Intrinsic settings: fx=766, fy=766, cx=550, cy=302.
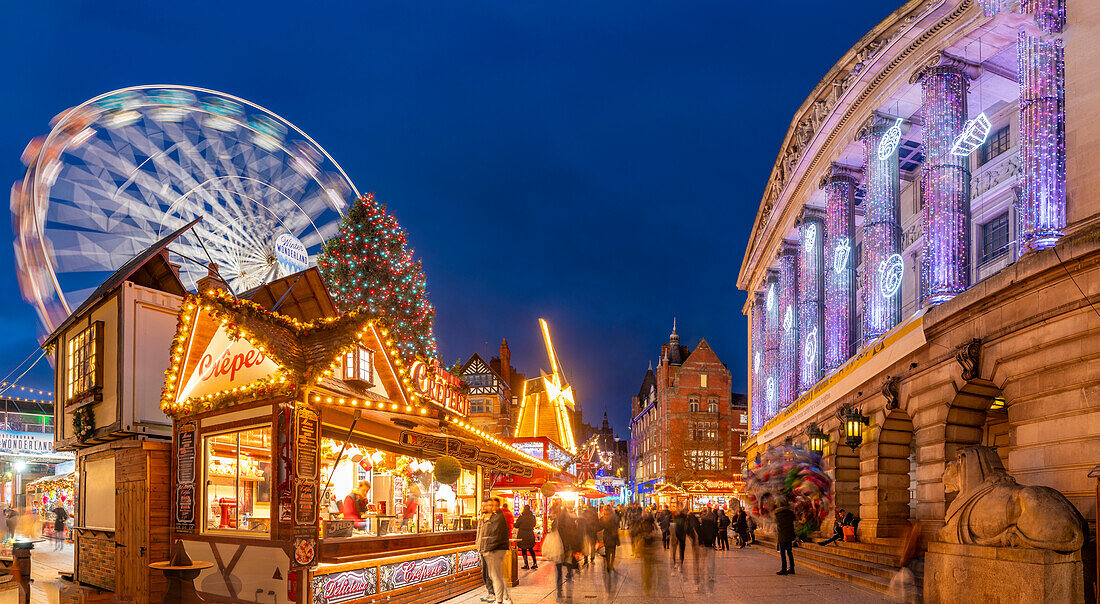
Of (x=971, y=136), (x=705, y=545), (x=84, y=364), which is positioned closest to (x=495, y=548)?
(x=84, y=364)

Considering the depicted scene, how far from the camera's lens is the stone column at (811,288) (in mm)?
33844

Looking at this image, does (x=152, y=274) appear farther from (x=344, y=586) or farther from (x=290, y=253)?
(x=344, y=586)

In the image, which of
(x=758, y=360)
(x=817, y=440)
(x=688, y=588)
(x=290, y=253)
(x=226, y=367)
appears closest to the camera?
(x=226, y=367)

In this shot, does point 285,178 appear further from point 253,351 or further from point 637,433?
point 637,433

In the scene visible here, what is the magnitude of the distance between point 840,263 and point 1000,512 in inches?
761

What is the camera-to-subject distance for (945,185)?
1903 centimetres

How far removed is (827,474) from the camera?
86.3ft

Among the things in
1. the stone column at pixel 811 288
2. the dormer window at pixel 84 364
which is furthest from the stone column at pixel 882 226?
the dormer window at pixel 84 364

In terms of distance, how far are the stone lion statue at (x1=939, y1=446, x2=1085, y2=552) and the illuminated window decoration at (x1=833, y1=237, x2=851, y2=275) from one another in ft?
58.6

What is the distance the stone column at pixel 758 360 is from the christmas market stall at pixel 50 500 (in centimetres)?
3716

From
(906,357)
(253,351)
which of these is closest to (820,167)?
(906,357)

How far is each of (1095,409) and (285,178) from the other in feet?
74.9

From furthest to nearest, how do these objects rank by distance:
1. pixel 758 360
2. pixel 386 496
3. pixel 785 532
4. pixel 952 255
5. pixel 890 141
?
1. pixel 758 360
2. pixel 890 141
3. pixel 785 532
4. pixel 952 255
5. pixel 386 496

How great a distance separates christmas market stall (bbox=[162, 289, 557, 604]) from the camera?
10.4 meters
